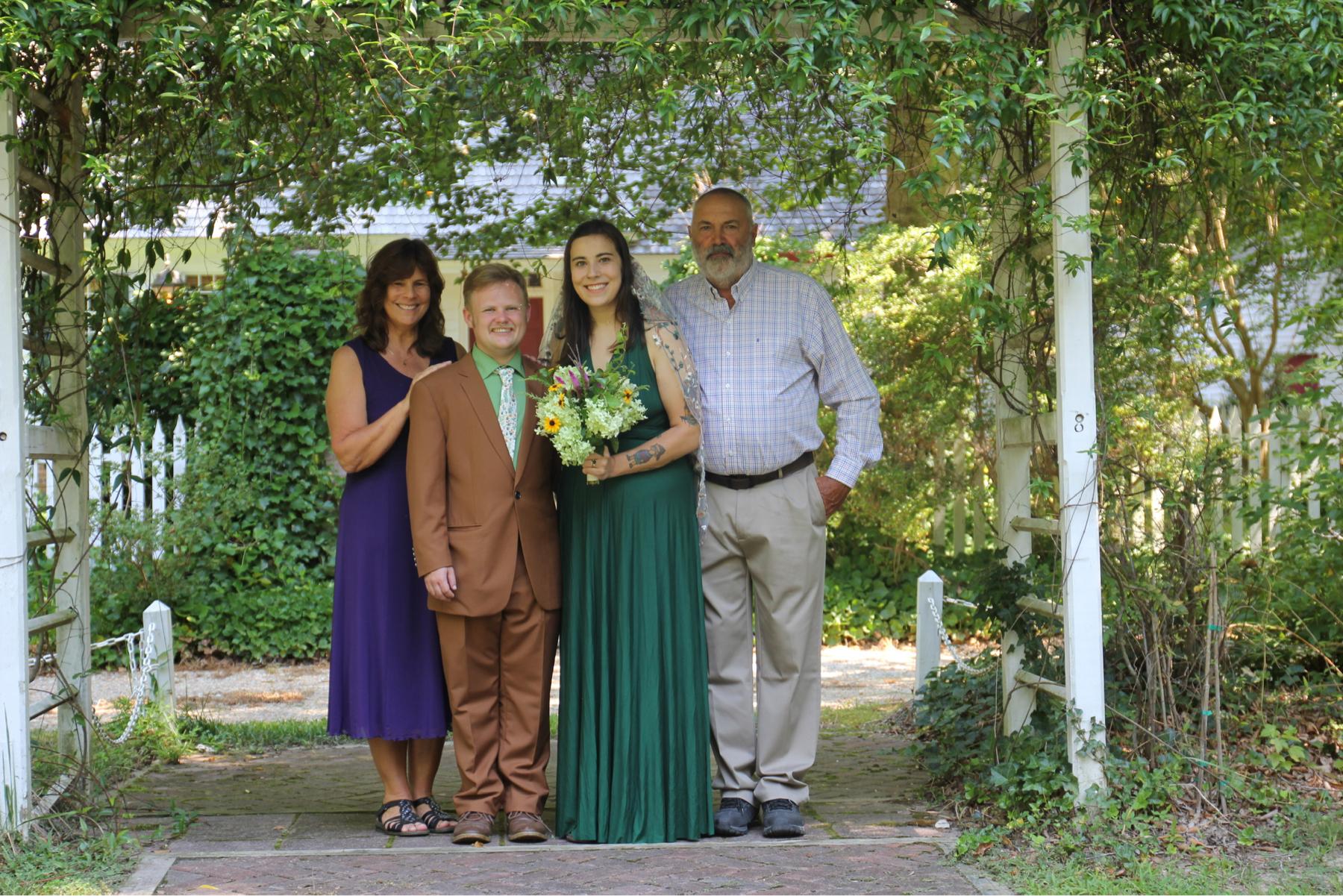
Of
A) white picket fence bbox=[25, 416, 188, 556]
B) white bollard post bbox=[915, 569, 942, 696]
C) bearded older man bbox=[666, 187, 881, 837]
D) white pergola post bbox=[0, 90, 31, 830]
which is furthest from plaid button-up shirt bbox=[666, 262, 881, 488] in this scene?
white picket fence bbox=[25, 416, 188, 556]

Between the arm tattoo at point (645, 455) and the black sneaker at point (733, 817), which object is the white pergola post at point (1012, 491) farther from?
the arm tattoo at point (645, 455)

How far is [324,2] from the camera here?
3867 millimetres

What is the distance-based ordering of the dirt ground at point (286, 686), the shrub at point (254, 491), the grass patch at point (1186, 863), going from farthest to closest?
the shrub at point (254, 491)
the dirt ground at point (286, 686)
the grass patch at point (1186, 863)

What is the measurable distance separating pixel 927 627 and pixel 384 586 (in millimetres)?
3444

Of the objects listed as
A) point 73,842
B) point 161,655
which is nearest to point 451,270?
point 161,655

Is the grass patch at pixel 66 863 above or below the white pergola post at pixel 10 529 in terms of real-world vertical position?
below

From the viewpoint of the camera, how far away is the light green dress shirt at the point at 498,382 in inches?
185

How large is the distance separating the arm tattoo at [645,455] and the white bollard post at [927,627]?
296 cm

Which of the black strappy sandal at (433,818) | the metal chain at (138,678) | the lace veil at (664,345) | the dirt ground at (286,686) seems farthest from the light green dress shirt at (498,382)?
the dirt ground at (286,686)

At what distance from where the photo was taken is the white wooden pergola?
4.42 m

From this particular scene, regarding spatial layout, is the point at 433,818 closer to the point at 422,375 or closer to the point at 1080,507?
the point at 422,375

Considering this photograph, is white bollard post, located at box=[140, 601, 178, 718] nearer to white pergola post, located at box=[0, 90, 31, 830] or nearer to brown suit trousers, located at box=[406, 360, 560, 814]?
white pergola post, located at box=[0, 90, 31, 830]

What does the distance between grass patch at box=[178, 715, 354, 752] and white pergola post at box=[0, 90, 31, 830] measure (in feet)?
7.44

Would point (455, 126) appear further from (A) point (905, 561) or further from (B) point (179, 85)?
(A) point (905, 561)
